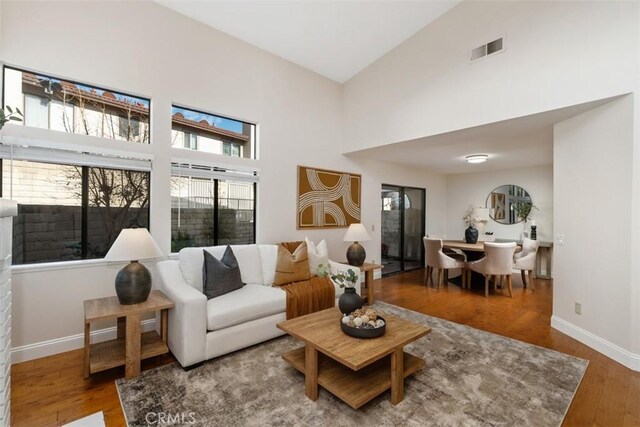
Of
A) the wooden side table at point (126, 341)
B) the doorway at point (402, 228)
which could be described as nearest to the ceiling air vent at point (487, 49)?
the doorway at point (402, 228)

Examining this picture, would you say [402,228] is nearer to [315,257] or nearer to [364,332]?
[315,257]

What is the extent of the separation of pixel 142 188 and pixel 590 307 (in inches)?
198

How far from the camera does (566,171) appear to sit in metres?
3.27

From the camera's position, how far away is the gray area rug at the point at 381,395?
189 cm

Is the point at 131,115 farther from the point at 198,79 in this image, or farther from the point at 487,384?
the point at 487,384

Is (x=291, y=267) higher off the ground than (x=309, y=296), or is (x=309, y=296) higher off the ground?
(x=291, y=267)

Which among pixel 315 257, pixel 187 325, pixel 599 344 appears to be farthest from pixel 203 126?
pixel 599 344

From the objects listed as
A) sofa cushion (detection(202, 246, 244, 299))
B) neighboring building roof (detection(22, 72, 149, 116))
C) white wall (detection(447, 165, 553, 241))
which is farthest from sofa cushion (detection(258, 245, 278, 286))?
white wall (detection(447, 165, 553, 241))

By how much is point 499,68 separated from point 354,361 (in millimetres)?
3517

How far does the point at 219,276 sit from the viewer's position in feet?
9.88

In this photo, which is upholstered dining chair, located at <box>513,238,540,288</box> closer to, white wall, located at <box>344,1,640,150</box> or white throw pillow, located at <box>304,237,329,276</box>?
white wall, located at <box>344,1,640,150</box>

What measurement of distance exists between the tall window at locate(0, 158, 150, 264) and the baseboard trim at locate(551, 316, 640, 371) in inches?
194

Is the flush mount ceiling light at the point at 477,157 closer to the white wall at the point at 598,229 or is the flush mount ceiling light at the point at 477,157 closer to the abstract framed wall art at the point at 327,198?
the white wall at the point at 598,229

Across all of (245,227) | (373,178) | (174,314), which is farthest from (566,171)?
(174,314)
